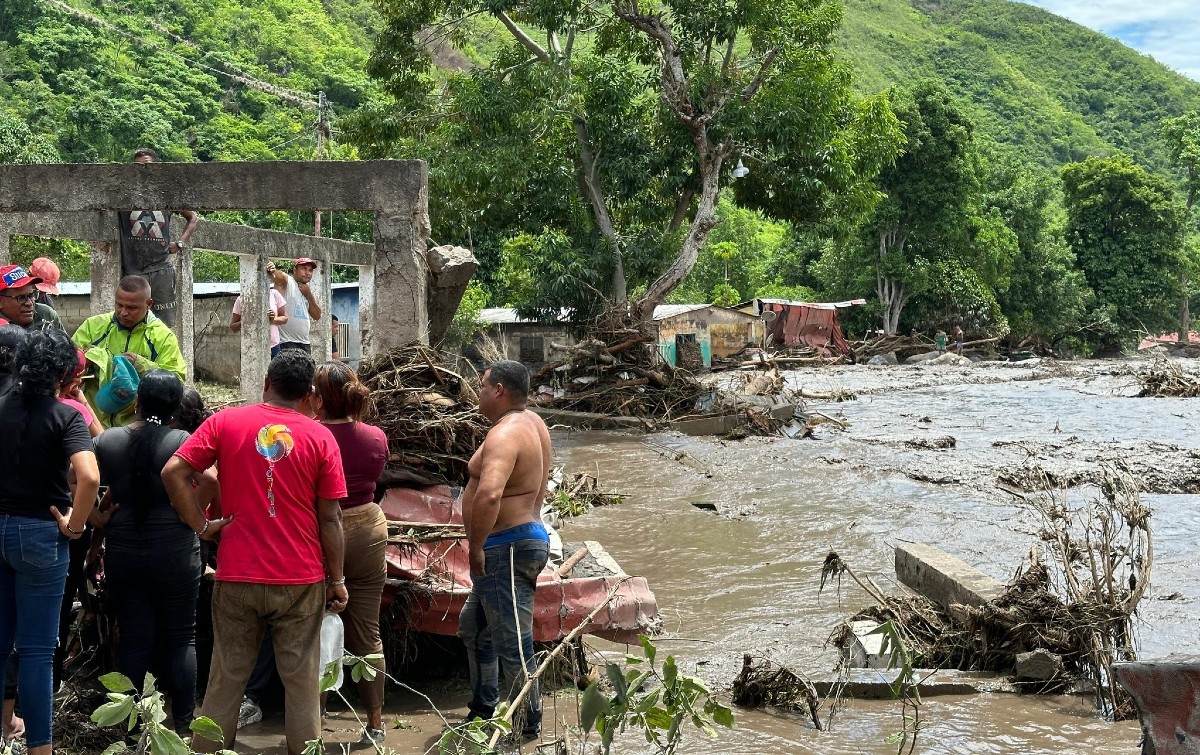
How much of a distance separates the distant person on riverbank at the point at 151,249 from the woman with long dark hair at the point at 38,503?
17.2 feet

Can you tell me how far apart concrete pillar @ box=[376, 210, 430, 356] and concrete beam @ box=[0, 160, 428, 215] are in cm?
14

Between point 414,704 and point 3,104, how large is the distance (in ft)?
140

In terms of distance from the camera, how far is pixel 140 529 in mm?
4516

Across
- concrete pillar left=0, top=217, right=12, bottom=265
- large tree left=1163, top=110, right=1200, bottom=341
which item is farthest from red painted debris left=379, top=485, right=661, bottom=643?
large tree left=1163, top=110, right=1200, bottom=341

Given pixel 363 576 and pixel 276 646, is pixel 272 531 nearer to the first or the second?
pixel 276 646

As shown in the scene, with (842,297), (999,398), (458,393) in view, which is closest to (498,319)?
(999,398)

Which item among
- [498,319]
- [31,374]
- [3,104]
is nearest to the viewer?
[31,374]

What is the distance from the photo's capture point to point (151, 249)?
9.33 meters

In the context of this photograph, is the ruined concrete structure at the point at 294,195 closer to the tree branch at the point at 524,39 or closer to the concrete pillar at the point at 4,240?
the concrete pillar at the point at 4,240

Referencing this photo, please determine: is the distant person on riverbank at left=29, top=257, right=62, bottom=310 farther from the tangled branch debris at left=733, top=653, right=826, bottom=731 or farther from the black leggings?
the tangled branch debris at left=733, top=653, right=826, bottom=731

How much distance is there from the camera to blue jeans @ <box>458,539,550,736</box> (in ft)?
16.2

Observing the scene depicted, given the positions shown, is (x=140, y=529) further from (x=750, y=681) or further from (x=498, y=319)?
(x=498, y=319)

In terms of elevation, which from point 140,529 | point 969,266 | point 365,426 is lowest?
point 140,529

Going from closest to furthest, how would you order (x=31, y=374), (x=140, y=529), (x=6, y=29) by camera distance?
1. (x=31, y=374)
2. (x=140, y=529)
3. (x=6, y=29)
